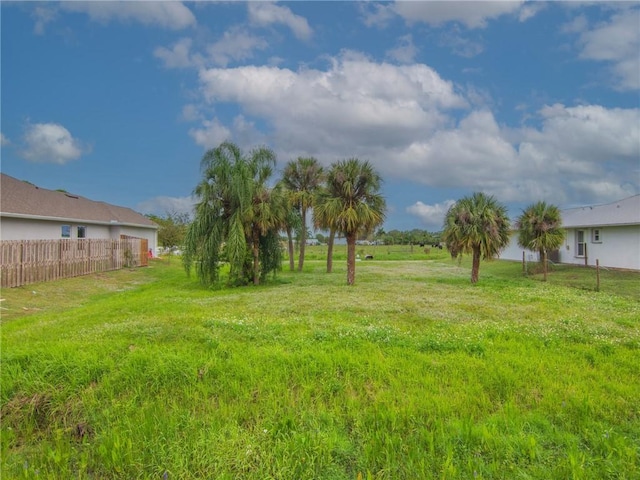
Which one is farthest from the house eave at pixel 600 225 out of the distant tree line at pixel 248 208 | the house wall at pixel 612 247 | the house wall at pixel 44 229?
the house wall at pixel 44 229

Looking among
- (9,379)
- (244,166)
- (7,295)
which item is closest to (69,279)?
(7,295)

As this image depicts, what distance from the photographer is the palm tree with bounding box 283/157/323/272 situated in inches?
861

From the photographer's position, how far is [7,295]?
38.1 feet

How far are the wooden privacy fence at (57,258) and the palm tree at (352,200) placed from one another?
38.3 ft

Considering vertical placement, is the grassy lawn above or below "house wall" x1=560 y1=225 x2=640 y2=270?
below

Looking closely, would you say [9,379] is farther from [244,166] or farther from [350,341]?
[244,166]

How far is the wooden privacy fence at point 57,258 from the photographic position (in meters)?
13.0

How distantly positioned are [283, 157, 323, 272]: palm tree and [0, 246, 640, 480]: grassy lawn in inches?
601

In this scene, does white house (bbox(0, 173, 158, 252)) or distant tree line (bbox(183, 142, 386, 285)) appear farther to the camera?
white house (bbox(0, 173, 158, 252))

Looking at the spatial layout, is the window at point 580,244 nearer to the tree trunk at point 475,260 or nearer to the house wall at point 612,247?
the house wall at point 612,247

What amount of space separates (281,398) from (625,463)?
3226 mm

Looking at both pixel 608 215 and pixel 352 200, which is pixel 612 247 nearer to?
pixel 608 215

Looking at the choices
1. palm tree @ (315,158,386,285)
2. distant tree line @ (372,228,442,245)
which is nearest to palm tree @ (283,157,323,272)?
palm tree @ (315,158,386,285)

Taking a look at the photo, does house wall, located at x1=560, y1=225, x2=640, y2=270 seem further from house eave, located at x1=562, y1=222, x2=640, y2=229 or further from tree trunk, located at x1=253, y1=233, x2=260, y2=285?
tree trunk, located at x1=253, y1=233, x2=260, y2=285
